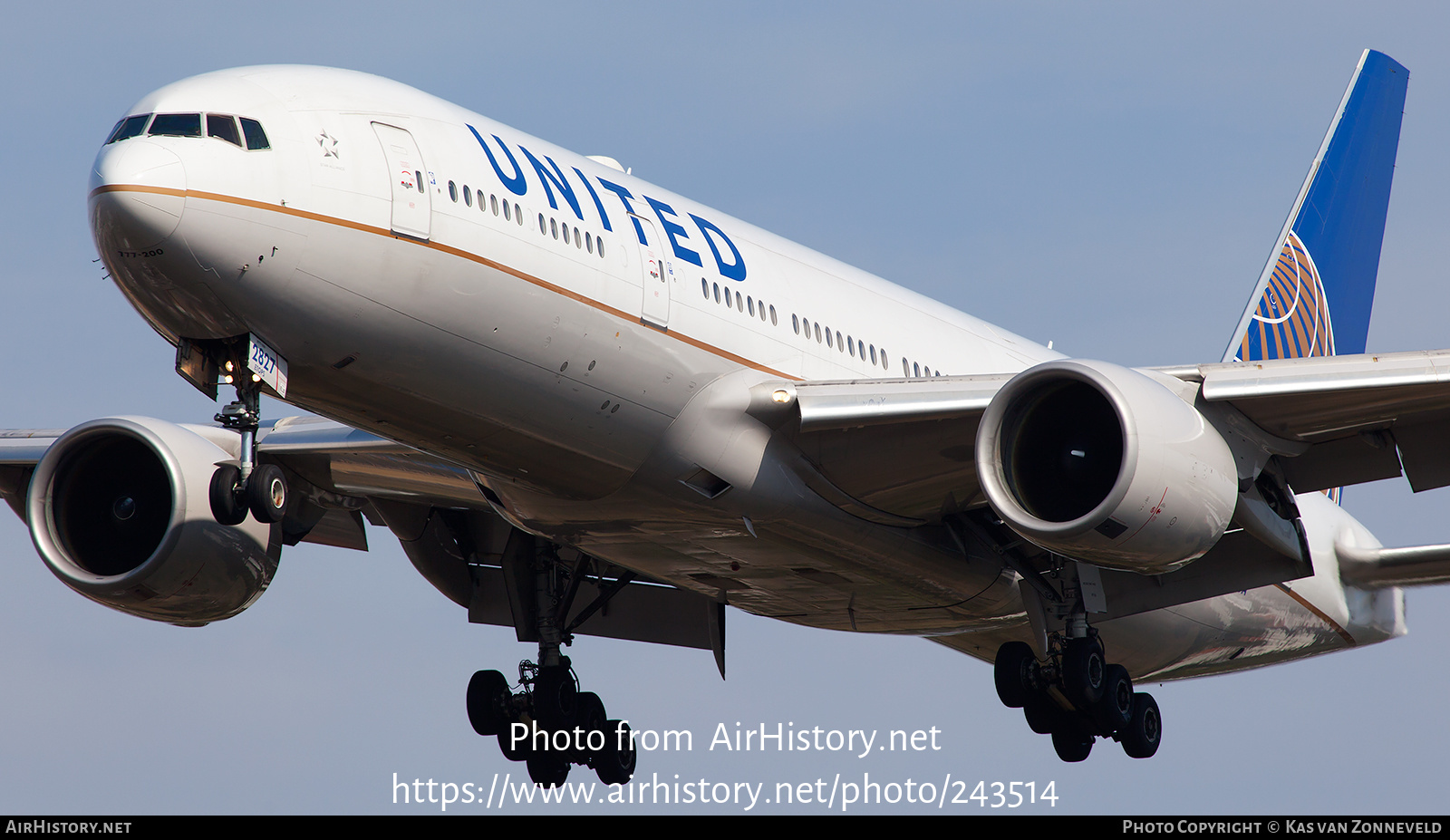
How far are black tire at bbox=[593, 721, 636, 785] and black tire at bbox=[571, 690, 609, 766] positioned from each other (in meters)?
0.07

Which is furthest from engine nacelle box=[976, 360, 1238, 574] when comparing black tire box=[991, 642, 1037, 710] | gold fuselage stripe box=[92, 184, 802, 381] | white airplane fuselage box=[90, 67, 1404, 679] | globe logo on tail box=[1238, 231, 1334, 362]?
globe logo on tail box=[1238, 231, 1334, 362]

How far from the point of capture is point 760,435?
1803 centimetres

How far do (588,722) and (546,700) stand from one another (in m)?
0.75

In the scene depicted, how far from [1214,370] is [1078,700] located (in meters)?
5.03

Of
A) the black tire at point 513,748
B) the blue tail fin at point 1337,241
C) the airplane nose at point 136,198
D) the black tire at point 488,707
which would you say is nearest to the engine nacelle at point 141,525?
the black tire at point 488,707

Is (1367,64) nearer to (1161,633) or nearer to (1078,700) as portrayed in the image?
(1161,633)

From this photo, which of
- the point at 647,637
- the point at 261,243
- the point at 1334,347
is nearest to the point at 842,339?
the point at 647,637

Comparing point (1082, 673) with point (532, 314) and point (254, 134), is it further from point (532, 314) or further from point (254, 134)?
point (254, 134)

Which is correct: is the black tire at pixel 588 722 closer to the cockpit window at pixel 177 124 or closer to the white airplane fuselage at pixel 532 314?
the white airplane fuselage at pixel 532 314

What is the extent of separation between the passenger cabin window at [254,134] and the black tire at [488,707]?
9913 millimetres

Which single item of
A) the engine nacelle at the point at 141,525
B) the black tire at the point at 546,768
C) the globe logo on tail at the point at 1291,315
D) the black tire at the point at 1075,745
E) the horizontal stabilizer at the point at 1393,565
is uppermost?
the globe logo on tail at the point at 1291,315

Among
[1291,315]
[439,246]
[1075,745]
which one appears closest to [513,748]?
[1075,745]

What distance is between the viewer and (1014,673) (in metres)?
21.5

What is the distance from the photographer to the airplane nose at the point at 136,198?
14219 mm
